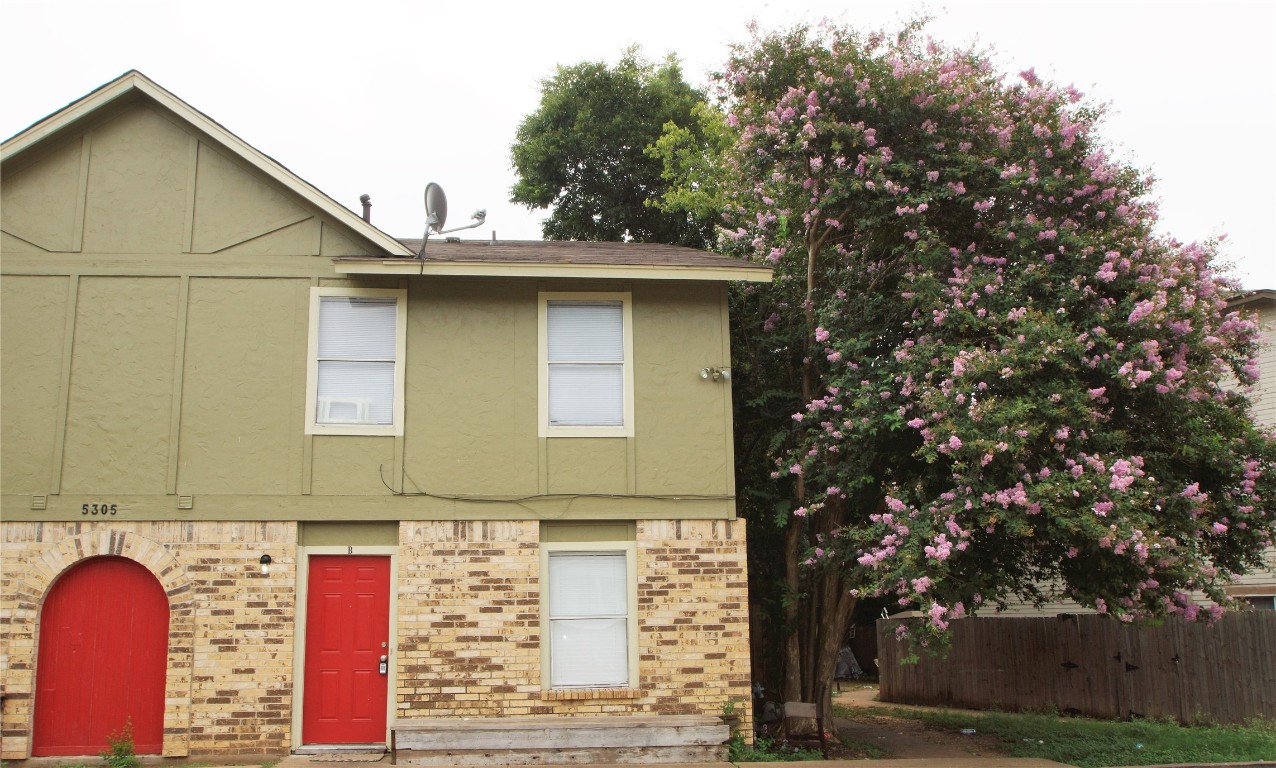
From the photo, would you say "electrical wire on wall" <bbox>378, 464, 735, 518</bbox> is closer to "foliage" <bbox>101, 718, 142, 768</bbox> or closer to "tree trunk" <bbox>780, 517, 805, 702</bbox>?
"tree trunk" <bbox>780, 517, 805, 702</bbox>

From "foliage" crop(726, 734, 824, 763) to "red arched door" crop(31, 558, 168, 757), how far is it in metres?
6.16

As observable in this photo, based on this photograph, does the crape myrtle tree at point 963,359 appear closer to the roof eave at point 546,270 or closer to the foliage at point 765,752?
the foliage at point 765,752

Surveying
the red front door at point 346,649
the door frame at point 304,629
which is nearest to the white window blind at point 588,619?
the door frame at point 304,629

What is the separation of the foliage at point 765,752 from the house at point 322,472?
388 mm

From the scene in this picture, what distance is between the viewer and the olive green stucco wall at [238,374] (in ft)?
37.6

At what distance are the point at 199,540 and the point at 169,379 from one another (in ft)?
6.03

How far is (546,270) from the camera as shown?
39.1 feet

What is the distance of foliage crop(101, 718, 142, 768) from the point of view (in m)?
10.7

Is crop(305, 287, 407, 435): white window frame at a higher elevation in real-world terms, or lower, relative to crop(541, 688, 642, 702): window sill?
higher

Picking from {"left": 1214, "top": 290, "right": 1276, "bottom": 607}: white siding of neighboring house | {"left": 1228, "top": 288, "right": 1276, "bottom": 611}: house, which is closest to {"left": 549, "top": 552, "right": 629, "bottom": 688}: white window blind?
{"left": 1228, "top": 288, "right": 1276, "bottom": 611}: house

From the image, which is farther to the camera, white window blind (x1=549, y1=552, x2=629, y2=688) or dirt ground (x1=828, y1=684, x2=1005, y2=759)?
dirt ground (x1=828, y1=684, x2=1005, y2=759)

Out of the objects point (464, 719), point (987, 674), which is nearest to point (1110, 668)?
point (987, 674)

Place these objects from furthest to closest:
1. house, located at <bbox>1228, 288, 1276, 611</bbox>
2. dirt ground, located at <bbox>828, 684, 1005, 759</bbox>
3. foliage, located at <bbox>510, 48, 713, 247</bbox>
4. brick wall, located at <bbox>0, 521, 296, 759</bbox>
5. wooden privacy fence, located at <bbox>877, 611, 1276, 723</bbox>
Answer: foliage, located at <bbox>510, 48, 713, 247</bbox> → house, located at <bbox>1228, 288, 1276, 611</bbox> → wooden privacy fence, located at <bbox>877, 611, 1276, 723</bbox> → dirt ground, located at <bbox>828, 684, 1005, 759</bbox> → brick wall, located at <bbox>0, 521, 296, 759</bbox>

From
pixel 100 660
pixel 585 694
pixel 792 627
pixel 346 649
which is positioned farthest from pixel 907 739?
pixel 100 660
